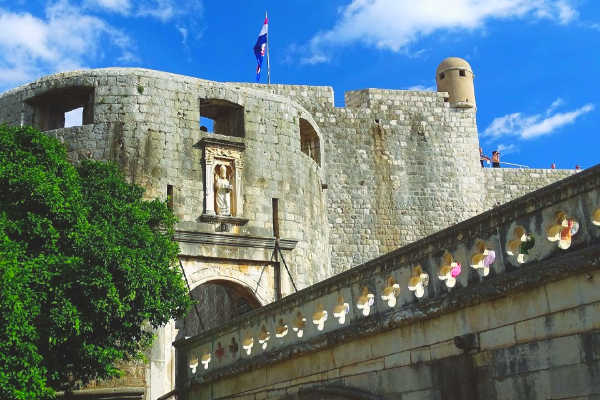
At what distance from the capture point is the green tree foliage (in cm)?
1109

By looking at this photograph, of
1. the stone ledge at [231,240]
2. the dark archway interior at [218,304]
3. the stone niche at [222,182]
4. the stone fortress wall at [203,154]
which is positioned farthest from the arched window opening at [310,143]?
the dark archway interior at [218,304]

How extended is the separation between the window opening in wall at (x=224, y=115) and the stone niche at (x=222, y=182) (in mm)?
757

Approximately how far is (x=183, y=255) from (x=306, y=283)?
126 inches

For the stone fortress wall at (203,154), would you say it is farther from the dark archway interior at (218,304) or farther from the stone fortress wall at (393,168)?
the stone fortress wall at (393,168)

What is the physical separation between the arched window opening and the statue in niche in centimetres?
404

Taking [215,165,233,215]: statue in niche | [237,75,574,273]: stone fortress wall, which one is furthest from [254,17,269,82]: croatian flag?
[215,165,233,215]: statue in niche

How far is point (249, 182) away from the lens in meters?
18.7

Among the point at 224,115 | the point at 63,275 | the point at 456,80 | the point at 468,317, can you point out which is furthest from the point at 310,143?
the point at 468,317


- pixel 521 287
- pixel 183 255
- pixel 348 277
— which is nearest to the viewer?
pixel 521 287

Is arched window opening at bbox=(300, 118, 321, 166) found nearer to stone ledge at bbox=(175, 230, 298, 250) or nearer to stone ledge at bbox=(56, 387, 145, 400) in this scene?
stone ledge at bbox=(175, 230, 298, 250)

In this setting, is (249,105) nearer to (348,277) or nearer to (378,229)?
(378,229)

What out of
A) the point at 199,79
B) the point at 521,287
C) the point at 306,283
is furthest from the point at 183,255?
the point at 521,287

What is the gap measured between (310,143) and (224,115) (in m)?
3.26

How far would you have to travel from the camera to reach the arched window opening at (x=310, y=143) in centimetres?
2195
